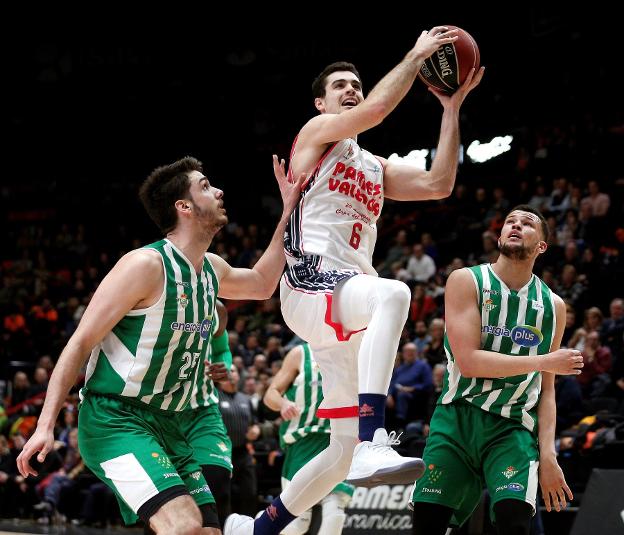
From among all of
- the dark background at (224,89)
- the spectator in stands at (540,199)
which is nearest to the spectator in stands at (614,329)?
the spectator in stands at (540,199)

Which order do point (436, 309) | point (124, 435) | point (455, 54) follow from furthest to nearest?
point (436, 309)
point (455, 54)
point (124, 435)

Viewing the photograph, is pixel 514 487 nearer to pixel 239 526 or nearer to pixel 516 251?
pixel 516 251

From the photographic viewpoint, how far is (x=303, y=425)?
7.94 meters

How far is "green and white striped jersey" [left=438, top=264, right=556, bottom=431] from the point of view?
198 inches

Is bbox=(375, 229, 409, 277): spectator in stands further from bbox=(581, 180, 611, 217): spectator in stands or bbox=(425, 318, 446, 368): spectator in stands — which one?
bbox=(425, 318, 446, 368): spectator in stands

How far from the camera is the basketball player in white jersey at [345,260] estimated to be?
4.19 m

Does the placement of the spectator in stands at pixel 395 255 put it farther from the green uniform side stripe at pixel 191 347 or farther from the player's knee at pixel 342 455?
the green uniform side stripe at pixel 191 347

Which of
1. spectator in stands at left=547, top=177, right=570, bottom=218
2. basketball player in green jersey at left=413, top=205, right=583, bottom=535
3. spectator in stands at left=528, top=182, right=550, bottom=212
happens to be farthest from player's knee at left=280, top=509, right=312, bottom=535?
spectator in stands at left=528, top=182, right=550, bottom=212

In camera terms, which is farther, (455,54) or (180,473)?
(455,54)

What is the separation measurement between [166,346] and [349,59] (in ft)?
57.2

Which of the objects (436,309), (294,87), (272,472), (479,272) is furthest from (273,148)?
(479,272)

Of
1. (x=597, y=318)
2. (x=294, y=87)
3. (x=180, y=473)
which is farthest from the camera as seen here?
(x=294, y=87)

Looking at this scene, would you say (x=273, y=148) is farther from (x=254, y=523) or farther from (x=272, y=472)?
(x=254, y=523)

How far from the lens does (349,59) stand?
69.0 feet
